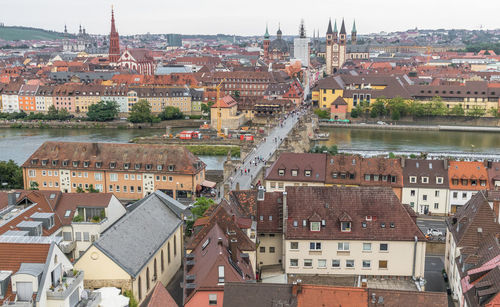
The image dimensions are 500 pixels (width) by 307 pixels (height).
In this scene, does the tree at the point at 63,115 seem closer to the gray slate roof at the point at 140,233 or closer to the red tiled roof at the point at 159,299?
the gray slate roof at the point at 140,233

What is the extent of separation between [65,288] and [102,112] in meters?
58.5

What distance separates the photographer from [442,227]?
87.7 feet

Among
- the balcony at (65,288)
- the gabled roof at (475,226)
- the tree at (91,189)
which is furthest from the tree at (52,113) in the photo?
the balcony at (65,288)

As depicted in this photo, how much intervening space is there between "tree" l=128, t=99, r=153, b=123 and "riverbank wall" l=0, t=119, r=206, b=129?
0.58 meters

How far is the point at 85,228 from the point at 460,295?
459 inches

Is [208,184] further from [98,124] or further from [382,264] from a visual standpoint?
[98,124]

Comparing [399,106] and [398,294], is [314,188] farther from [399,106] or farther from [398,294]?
[399,106]

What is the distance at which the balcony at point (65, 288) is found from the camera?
13383 millimetres

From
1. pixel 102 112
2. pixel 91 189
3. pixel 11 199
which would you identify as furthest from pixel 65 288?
pixel 102 112

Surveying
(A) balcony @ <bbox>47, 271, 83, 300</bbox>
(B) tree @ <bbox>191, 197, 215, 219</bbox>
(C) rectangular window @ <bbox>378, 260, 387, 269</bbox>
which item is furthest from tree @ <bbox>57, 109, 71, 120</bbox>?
(A) balcony @ <bbox>47, 271, 83, 300</bbox>

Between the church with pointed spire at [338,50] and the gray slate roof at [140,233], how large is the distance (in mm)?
101824

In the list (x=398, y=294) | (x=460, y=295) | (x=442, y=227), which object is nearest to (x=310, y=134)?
(x=442, y=227)

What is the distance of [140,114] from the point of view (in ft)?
224

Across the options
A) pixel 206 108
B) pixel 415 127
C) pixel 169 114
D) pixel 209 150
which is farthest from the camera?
pixel 206 108
